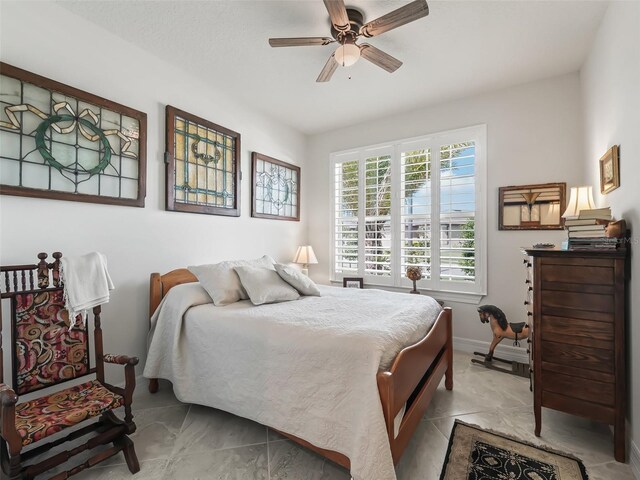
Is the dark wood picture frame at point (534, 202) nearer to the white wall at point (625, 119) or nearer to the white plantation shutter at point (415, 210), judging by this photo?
the white wall at point (625, 119)

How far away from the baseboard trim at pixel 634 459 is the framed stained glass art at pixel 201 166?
3488mm

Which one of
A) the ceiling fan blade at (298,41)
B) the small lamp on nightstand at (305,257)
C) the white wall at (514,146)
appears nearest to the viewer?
the ceiling fan blade at (298,41)

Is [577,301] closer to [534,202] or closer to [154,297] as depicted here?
[534,202]

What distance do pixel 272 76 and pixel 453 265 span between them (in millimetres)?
2810

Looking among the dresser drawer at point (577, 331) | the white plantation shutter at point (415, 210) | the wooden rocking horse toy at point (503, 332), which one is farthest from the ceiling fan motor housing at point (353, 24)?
the wooden rocking horse toy at point (503, 332)

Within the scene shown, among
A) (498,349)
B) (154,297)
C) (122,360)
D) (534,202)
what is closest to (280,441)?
(122,360)

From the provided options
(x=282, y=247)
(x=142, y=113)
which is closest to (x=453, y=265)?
(x=282, y=247)

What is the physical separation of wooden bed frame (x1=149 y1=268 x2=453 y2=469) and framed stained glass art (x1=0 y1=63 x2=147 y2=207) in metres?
0.79

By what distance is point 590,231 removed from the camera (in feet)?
6.09

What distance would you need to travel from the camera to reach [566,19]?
7.11 ft

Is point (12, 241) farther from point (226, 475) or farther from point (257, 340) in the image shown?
point (226, 475)

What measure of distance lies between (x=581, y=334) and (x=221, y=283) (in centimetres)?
247

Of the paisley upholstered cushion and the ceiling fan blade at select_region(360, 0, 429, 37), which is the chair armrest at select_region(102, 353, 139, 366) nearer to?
the paisley upholstered cushion

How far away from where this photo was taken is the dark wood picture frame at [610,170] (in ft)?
6.31
